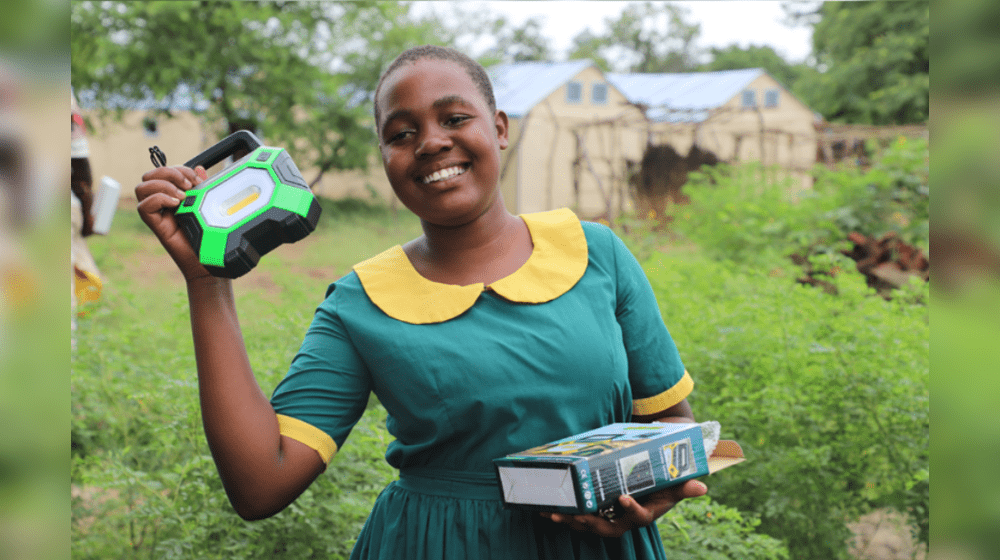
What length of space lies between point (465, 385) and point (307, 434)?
28 centimetres

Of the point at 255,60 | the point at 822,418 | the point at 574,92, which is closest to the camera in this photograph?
the point at 822,418

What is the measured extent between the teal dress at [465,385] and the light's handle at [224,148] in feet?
0.98

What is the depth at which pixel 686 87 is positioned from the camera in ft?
78.4

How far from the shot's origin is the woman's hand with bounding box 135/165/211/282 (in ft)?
3.67

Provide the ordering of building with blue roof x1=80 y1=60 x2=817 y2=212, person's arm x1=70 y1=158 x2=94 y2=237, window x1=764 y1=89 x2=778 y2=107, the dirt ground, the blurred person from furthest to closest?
window x1=764 y1=89 x2=778 y2=107
building with blue roof x1=80 y1=60 x2=817 y2=212
person's arm x1=70 y1=158 x2=94 y2=237
the blurred person
the dirt ground

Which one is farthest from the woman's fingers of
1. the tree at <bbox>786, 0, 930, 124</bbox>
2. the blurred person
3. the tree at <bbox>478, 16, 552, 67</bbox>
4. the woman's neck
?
the tree at <bbox>478, 16, 552, 67</bbox>

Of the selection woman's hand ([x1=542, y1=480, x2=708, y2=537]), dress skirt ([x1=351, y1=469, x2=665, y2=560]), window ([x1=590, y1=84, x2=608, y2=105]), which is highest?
window ([x1=590, y1=84, x2=608, y2=105])

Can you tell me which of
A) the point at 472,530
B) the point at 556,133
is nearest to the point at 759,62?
the point at 556,133

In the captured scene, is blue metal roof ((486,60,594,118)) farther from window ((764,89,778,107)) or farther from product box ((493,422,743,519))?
product box ((493,422,743,519))

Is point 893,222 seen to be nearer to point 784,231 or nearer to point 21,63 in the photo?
point 784,231

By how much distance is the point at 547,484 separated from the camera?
3.78 feet

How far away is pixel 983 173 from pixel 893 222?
849 cm

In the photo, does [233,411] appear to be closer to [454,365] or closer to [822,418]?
[454,365]

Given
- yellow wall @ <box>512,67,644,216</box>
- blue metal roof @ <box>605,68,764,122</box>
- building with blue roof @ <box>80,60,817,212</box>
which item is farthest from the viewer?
blue metal roof @ <box>605,68,764,122</box>
